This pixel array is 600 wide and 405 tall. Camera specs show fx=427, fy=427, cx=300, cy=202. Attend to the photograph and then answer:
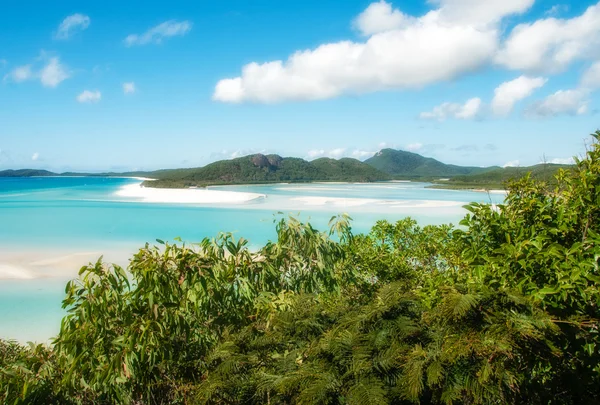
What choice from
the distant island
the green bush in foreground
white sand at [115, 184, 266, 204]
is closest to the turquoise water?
white sand at [115, 184, 266, 204]

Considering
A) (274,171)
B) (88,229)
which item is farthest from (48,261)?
(274,171)

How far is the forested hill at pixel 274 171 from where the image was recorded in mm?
82000

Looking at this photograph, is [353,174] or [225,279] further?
[353,174]

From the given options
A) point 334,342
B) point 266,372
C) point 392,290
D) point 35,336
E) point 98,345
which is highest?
point 392,290

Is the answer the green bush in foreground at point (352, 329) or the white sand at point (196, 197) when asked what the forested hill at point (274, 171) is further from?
the green bush in foreground at point (352, 329)

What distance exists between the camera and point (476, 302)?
1796 millimetres

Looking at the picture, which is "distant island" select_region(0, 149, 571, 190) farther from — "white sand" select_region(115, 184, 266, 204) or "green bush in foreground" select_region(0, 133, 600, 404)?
"green bush in foreground" select_region(0, 133, 600, 404)

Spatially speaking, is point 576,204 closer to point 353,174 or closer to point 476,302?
point 476,302

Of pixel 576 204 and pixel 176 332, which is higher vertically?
pixel 576 204

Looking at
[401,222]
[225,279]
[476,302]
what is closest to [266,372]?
[476,302]

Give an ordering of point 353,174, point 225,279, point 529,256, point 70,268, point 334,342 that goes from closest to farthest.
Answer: point 334,342, point 529,256, point 225,279, point 70,268, point 353,174

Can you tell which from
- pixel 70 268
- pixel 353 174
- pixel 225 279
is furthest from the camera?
pixel 353 174

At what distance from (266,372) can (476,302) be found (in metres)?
1.04

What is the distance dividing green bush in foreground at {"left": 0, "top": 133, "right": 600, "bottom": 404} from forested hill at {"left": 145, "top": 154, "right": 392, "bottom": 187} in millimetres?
69894
